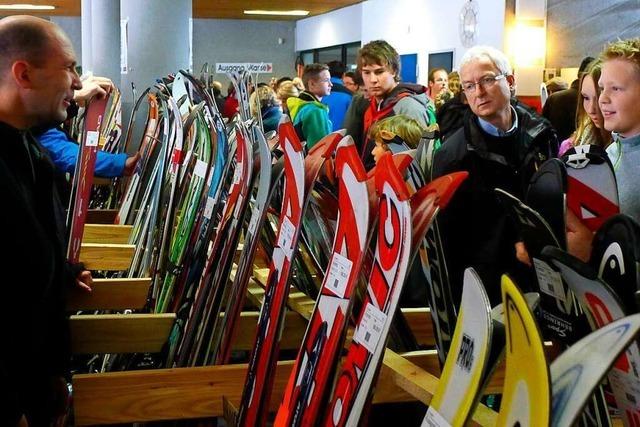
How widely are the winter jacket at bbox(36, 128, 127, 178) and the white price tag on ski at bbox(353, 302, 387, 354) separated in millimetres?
2735

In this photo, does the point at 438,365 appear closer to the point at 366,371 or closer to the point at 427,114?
the point at 366,371

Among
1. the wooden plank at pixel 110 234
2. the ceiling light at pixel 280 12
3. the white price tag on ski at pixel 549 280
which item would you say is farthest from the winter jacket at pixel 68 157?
the ceiling light at pixel 280 12

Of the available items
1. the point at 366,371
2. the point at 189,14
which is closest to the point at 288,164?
the point at 366,371

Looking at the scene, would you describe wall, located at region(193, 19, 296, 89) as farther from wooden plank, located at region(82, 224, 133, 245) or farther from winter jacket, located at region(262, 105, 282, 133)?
wooden plank, located at region(82, 224, 133, 245)

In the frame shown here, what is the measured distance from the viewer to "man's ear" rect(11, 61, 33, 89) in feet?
6.67

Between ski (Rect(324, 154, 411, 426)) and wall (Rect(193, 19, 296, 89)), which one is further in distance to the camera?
wall (Rect(193, 19, 296, 89))

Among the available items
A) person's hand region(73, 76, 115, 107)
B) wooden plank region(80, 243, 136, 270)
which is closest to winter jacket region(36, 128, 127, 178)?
person's hand region(73, 76, 115, 107)

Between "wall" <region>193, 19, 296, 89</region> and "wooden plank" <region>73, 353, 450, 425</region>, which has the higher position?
"wall" <region>193, 19, 296, 89</region>

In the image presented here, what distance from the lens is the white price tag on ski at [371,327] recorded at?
1.33 metres

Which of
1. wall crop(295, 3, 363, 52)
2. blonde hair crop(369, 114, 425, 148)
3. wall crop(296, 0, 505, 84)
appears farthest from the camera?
wall crop(295, 3, 363, 52)

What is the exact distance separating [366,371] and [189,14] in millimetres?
5194

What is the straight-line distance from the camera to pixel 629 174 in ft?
6.25

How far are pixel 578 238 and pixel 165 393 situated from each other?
1.01 meters

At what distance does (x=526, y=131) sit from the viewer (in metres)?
2.67
